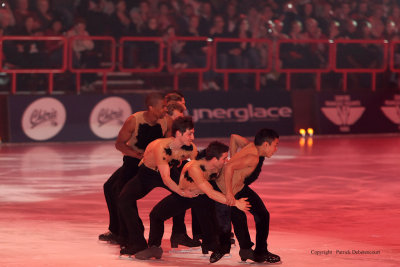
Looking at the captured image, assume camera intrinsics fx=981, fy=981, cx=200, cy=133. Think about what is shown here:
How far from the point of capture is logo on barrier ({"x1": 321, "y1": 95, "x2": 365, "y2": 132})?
27.0 metres

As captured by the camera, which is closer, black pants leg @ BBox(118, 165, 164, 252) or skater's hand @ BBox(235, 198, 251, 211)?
skater's hand @ BBox(235, 198, 251, 211)

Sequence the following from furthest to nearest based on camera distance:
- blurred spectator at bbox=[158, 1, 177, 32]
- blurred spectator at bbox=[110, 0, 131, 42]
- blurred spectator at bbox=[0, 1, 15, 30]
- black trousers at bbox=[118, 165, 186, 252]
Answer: blurred spectator at bbox=[158, 1, 177, 32] < blurred spectator at bbox=[110, 0, 131, 42] < blurred spectator at bbox=[0, 1, 15, 30] < black trousers at bbox=[118, 165, 186, 252]

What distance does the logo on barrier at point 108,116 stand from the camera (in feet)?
79.8

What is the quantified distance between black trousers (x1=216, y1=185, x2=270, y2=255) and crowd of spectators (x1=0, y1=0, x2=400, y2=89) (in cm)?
1397

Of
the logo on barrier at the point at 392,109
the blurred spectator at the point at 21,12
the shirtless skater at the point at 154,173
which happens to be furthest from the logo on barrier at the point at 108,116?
the shirtless skater at the point at 154,173

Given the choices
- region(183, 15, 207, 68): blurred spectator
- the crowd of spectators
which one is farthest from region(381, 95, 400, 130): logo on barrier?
region(183, 15, 207, 68): blurred spectator

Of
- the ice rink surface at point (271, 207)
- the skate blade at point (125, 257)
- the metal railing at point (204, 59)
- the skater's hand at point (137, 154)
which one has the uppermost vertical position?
the metal railing at point (204, 59)

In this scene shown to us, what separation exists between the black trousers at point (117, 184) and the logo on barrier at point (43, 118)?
13.1m

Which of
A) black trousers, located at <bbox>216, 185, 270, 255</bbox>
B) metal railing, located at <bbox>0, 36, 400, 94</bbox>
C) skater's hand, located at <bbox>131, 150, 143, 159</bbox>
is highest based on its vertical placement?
metal railing, located at <bbox>0, 36, 400, 94</bbox>

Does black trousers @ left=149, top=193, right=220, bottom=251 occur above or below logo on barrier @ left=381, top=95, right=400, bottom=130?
above

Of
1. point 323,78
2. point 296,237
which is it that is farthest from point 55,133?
point 296,237

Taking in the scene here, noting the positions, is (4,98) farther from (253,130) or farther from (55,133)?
(253,130)

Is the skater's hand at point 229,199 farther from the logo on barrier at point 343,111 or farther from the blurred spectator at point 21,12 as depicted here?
the logo on barrier at point 343,111

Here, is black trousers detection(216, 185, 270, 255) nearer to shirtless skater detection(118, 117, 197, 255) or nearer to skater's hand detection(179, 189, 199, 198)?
skater's hand detection(179, 189, 199, 198)
